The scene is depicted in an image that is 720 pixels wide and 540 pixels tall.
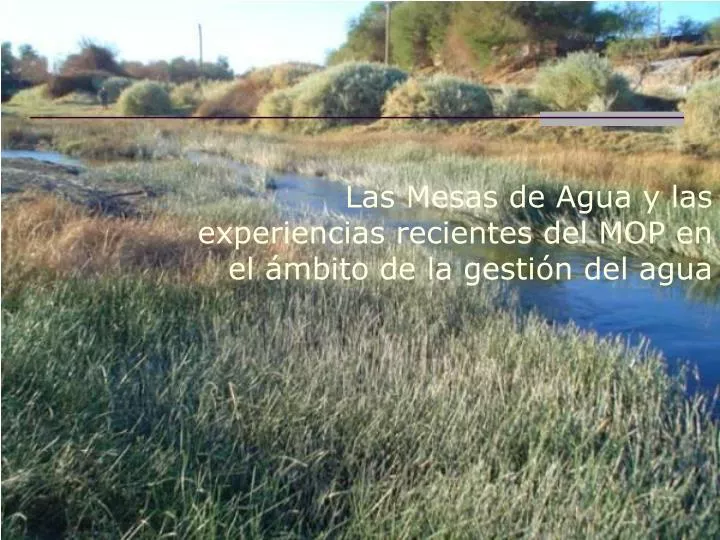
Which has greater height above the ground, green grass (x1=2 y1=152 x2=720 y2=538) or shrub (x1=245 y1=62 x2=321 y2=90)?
shrub (x1=245 y1=62 x2=321 y2=90)

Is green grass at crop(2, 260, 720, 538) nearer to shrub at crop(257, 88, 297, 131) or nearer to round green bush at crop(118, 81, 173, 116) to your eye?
round green bush at crop(118, 81, 173, 116)

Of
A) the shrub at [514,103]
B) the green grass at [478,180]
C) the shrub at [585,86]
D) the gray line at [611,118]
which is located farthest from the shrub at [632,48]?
the gray line at [611,118]

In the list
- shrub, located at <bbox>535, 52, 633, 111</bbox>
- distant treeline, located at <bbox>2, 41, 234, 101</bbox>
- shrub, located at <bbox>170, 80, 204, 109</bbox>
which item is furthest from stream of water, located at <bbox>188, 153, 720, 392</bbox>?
shrub, located at <bbox>535, 52, 633, 111</bbox>

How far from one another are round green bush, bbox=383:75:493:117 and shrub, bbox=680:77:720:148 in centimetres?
383

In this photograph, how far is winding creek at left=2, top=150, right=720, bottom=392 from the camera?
4520 millimetres

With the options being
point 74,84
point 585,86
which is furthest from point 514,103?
point 74,84

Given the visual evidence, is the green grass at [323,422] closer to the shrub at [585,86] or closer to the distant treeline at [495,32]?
the shrub at [585,86]

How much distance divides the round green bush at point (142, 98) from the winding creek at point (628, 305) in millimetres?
3473

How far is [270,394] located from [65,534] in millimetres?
858

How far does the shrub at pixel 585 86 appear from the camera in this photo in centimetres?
1416

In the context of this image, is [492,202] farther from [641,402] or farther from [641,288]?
[641,402]

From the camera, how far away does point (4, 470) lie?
7.34ft

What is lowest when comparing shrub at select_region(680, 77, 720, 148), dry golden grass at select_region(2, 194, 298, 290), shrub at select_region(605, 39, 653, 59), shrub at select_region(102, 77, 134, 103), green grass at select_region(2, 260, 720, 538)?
green grass at select_region(2, 260, 720, 538)

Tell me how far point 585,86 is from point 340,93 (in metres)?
4.49
